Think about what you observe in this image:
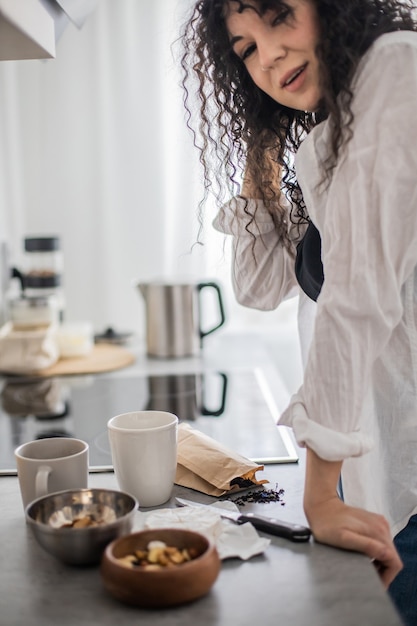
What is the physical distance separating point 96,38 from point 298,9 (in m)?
1.79

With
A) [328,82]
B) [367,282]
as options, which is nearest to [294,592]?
[367,282]

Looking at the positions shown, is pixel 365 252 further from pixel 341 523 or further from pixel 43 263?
pixel 43 263

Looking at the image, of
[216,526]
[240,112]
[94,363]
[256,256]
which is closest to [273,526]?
[216,526]

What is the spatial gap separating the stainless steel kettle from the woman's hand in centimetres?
124

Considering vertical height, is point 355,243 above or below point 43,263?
above

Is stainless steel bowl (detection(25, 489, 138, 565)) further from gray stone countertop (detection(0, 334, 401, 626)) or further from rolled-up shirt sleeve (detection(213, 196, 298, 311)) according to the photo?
rolled-up shirt sleeve (detection(213, 196, 298, 311))

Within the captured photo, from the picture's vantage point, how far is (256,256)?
117cm

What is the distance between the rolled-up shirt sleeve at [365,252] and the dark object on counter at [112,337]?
1.46 m

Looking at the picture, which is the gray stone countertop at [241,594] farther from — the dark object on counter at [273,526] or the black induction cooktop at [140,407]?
the black induction cooktop at [140,407]

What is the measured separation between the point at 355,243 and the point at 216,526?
34 cm

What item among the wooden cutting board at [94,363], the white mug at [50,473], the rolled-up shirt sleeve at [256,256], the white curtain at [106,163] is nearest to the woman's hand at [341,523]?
the white mug at [50,473]

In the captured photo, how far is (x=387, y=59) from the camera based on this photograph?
818 mm

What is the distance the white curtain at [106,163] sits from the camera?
250 cm

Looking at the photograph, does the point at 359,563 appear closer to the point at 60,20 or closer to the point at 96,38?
the point at 60,20
